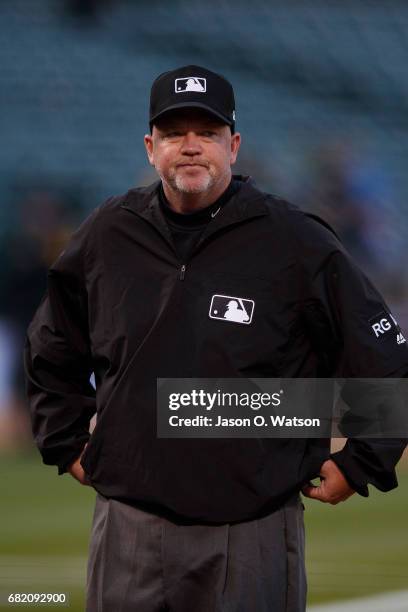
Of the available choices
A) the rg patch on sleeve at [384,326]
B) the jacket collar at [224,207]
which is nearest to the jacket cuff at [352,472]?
the rg patch on sleeve at [384,326]

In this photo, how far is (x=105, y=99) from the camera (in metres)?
13.3

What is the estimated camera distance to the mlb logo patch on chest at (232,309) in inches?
111

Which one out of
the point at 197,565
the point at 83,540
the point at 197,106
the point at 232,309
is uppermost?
the point at 197,106

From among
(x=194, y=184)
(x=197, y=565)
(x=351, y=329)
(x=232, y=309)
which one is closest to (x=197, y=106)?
(x=194, y=184)

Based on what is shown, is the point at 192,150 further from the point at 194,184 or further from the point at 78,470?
the point at 78,470

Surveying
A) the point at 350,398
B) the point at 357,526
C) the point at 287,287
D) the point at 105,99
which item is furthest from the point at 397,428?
the point at 105,99

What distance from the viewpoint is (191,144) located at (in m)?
2.90

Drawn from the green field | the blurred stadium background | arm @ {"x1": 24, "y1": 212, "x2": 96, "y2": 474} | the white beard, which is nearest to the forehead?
the white beard

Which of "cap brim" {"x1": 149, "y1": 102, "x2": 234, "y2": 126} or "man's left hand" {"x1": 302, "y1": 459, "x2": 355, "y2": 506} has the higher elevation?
"cap brim" {"x1": 149, "y1": 102, "x2": 234, "y2": 126}

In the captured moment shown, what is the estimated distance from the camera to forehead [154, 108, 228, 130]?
2.93 metres

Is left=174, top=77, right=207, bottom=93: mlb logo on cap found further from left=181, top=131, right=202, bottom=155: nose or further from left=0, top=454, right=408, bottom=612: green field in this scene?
left=0, top=454, right=408, bottom=612: green field

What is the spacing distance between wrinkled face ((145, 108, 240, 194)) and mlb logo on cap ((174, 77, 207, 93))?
2.3 inches

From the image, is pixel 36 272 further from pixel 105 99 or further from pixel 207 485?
pixel 207 485

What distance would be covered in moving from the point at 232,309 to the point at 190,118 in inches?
18.1
